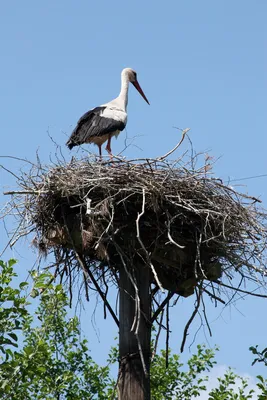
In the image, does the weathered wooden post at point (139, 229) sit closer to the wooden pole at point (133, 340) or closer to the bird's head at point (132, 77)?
the wooden pole at point (133, 340)

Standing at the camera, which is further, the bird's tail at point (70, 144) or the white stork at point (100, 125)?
the white stork at point (100, 125)

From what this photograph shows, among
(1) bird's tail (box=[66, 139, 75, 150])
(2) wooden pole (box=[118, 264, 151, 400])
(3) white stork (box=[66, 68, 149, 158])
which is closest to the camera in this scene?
(2) wooden pole (box=[118, 264, 151, 400])

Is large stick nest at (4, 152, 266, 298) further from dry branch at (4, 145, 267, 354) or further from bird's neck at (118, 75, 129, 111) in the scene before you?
bird's neck at (118, 75, 129, 111)

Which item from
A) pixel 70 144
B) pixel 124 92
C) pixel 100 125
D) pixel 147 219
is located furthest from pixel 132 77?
pixel 147 219

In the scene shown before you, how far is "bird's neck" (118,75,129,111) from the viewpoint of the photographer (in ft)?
37.3

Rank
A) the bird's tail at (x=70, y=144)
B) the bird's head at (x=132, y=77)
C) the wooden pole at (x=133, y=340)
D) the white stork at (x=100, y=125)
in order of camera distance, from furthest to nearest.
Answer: the bird's head at (x=132, y=77)
the white stork at (x=100, y=125)
the bird's tail at (x=70, y=144)
the wooden pole at (x=133, y=340)

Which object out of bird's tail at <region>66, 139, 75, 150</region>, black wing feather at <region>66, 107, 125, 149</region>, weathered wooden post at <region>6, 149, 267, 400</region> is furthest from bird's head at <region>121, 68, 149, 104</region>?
weathered wooden post at <region>6, 149, 267, 400</region>

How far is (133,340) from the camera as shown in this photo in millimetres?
6906

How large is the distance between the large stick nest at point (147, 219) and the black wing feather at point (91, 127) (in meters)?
2.42

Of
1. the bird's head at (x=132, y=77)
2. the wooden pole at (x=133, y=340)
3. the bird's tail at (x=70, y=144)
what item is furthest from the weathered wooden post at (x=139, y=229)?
the bird's head at (x=132, y=77)

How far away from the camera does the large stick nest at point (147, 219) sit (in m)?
7.25

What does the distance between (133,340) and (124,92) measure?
523 cm

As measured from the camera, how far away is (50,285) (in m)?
7.59

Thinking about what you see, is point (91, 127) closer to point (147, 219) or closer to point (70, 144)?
point (70, 144)
